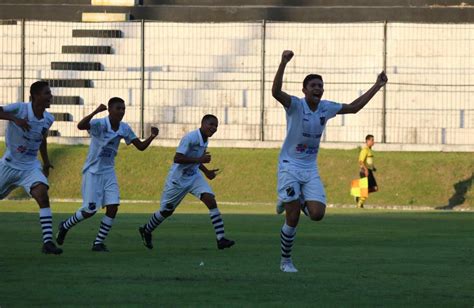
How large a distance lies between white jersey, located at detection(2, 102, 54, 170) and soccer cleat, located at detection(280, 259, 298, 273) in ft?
12.8

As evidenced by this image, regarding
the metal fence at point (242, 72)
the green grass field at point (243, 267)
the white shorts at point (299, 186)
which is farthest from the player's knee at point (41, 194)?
the metal fence at point (242, 72)

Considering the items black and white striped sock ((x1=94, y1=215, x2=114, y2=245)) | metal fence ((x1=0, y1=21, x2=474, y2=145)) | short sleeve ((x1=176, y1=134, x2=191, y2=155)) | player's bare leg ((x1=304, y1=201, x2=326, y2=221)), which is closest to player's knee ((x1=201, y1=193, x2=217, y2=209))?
short sleeve ((x1=176, y1=134, x2=191, y2=155))

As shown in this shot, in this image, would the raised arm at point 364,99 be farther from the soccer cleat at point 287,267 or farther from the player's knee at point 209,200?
the player's knee at point 209,200

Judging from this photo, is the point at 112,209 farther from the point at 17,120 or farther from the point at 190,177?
the point at 17,120

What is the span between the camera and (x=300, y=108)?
599 inches

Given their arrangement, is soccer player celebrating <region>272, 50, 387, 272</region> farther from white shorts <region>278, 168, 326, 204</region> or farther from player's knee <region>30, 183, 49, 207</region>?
player's knee <region>30, 183, 49, 207</region>

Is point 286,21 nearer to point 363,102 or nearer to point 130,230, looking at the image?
point 130,230

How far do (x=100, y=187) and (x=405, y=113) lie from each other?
20.9 metres

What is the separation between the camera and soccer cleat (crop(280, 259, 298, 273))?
1465cm

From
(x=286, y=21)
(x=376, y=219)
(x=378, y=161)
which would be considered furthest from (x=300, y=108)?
(x=286, y=21)

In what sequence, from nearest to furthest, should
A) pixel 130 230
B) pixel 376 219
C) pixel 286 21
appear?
pixel 130 230 → pixel 376 219 → pixel 286 21

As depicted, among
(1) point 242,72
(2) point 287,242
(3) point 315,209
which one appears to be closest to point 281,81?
(3) point 315,209

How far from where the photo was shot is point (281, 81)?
47.4ft

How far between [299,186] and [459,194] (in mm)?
21151
